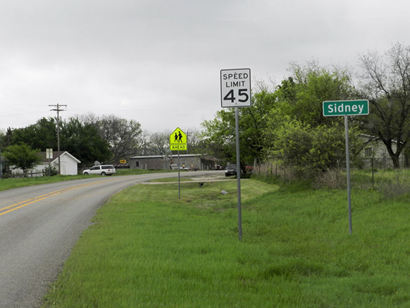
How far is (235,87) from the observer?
31.0 feet

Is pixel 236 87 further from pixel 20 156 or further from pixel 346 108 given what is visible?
pixel 20 156

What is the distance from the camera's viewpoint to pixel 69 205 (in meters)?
17.8

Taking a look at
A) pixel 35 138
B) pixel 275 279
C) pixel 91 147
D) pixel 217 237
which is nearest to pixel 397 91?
pixel 217 237

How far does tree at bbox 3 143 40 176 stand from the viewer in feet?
161

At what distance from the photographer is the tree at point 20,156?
49031 mm

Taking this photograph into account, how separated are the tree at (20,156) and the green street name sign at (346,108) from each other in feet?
152

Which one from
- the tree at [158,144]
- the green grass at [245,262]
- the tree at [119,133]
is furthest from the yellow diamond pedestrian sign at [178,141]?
the tree at [158,144]

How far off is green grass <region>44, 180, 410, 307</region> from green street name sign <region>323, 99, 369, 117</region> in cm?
266

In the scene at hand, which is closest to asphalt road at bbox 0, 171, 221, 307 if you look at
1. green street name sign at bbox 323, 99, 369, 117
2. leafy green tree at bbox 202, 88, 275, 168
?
green street name sign at bbox 323, 99, 369, 117

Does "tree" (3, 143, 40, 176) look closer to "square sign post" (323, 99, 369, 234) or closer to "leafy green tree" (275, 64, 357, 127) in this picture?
"leafy green tree" (275, 64, 357, 127)

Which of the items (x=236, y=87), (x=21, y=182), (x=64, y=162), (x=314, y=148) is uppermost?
(x=236, y=87)

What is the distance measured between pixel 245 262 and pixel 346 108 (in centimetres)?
463

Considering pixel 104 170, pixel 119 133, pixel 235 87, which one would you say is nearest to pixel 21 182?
pixel 104 170

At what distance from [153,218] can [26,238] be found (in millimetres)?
3534
